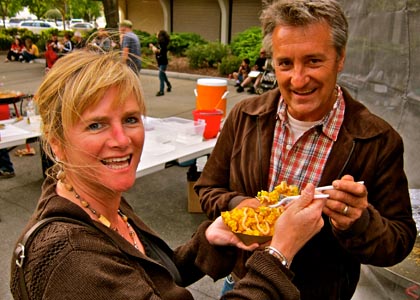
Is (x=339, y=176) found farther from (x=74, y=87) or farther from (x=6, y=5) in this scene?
(x=6, y=5)

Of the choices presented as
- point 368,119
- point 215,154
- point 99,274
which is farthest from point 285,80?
point 99,274

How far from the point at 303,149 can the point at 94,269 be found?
1.06m

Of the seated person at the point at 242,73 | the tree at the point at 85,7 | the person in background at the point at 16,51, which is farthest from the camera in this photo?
the tree at the point at 85,7

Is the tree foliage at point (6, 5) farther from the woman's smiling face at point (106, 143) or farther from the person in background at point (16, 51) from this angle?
the woman's smiling face at point (106, 143)

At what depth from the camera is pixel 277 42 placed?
5.68 ft

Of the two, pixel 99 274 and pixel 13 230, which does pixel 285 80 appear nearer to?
pixel 99 274

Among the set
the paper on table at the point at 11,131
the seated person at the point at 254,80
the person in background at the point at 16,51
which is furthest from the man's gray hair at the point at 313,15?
the person in background at the point at 16,51

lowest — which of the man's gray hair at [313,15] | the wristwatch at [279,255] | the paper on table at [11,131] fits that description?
the paper on table at [11,131]

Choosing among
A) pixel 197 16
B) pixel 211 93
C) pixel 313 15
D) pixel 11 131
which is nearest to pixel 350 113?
pixel 313 15

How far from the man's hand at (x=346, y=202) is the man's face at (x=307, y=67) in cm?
45

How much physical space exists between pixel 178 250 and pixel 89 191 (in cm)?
61

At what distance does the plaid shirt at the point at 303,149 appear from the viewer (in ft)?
5.68

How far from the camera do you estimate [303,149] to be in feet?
5.85

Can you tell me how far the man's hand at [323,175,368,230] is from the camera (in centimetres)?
137
